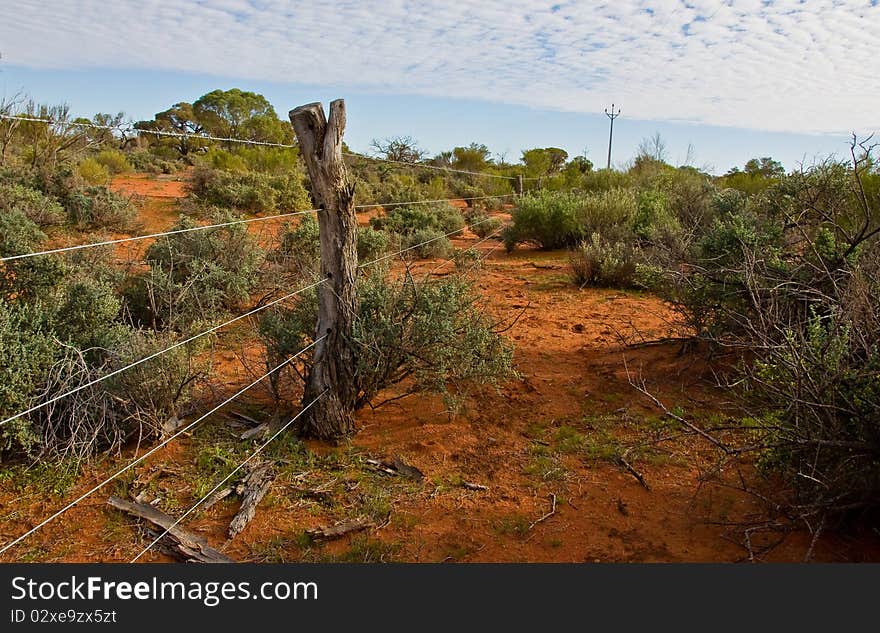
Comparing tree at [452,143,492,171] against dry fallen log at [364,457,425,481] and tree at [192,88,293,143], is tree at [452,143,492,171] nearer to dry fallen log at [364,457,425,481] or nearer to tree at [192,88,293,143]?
tree at [192,88,293,143]

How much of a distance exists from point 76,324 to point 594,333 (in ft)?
17.7

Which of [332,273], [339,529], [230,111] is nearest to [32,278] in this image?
[332,273]

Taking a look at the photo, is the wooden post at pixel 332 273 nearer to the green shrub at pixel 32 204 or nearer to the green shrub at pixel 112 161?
the green shrub at pixel 32 204

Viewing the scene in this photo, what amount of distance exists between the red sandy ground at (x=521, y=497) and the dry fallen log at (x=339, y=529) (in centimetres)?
7

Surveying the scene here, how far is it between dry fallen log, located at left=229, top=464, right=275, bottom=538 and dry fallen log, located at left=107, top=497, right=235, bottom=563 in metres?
0.19

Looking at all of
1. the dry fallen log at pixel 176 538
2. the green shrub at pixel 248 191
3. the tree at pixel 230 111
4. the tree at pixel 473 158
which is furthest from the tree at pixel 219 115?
the dry fallen log at pixel 176 538

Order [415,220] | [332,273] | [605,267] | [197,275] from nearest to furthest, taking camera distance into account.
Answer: [332,273] < [197,275] < [605,267] < [415,220]

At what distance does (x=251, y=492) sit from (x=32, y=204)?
961 centimetres

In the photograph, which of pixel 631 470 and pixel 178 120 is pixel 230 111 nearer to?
pixel 178 120


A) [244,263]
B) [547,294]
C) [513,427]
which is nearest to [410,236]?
[547,294]

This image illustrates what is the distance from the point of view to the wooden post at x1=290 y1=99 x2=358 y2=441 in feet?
13.8

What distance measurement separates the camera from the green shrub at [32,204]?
10.4m

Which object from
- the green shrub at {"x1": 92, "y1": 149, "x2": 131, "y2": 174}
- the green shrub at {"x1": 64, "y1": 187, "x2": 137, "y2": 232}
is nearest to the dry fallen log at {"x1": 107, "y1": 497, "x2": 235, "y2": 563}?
the green shrub at {"x1": 64, "y1": 187, "x2": 137, "y2": 232}

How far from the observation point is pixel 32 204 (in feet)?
35.8
